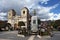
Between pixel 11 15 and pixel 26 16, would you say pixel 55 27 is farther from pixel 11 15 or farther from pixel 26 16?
pixel 11 15

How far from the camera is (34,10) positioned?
29.5 m

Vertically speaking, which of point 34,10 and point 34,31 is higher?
point 34,10

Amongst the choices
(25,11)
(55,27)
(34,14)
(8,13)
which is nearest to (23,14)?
(25,11)

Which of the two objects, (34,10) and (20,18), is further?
(20,18)

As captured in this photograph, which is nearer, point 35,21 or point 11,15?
point 35,21

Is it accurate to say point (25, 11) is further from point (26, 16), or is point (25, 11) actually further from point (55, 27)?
point (55, 27)

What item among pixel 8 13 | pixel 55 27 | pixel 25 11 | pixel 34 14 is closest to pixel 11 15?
pixel 8 13

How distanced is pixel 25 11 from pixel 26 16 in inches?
84.5

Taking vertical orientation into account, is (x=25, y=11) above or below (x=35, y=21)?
above

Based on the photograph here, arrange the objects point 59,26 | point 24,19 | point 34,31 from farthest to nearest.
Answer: point 24,19 → point 59,26 → point 34,31

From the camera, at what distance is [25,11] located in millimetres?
65062

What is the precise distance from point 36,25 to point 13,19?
124 ft

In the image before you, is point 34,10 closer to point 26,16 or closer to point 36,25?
point 36,25

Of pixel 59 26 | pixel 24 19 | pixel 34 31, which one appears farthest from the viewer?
pixel 24 19
